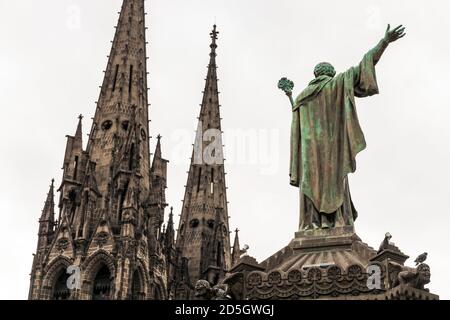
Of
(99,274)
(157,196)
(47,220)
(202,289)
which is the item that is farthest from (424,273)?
(157,196)

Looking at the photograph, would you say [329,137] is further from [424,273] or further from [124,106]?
[124,106]

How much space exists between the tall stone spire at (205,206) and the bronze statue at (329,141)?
186 ft

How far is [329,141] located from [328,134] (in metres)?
0.11

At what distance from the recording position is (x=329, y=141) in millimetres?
12625

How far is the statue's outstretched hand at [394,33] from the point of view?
39.9 feet

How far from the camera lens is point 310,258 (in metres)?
11.7

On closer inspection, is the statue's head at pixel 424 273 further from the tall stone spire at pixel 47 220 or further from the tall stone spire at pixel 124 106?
the tall stone spire at pixel 124 106

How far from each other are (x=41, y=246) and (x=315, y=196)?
51.1 m

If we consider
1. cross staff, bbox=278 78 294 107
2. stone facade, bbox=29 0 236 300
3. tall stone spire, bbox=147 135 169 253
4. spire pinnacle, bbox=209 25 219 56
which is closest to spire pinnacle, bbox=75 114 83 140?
stone facade, bbox=29 0 236 300

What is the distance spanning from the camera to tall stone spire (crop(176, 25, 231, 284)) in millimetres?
71500

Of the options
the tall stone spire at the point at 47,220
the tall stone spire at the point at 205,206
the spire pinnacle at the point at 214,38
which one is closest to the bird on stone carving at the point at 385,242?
the tall stone spire at the point at 47,220

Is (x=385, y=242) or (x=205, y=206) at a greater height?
(x=205, y=206)
